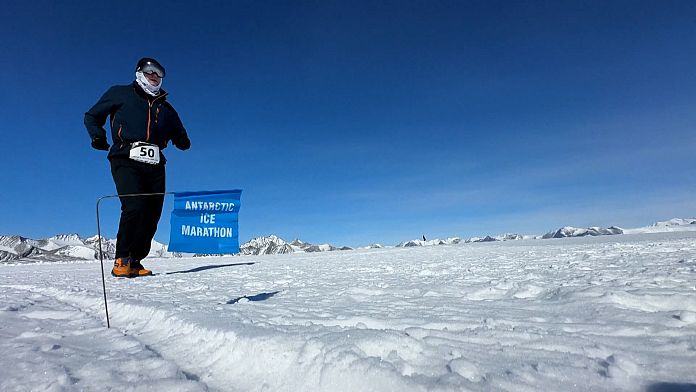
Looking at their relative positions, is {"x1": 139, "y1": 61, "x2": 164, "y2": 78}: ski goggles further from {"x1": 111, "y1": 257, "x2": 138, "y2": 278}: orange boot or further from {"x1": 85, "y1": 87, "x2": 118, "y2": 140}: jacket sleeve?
{"x1": 111, "y1": 257, "x2": 138, "y2": 278}: orange boot

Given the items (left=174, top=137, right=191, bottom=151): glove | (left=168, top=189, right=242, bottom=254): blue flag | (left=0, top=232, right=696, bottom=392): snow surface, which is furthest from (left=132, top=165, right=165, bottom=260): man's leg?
(left=0, top=232, right=696, bottom=392): snow surface

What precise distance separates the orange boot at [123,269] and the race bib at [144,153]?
5.03 ft

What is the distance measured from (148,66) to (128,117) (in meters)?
0.88

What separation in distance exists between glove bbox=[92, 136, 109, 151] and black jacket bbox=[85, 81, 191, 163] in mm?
56

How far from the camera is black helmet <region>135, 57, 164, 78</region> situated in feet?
17.7

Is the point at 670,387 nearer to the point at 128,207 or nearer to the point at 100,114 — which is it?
the point at 128,207

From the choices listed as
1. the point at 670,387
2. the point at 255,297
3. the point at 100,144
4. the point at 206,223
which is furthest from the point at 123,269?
the point at 670,387

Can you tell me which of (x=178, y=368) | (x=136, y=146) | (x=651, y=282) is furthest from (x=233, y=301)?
(x=136, y=146)

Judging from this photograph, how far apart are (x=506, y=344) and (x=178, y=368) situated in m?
1.33

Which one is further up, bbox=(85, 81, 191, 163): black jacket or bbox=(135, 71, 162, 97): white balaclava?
bbox=(135, 71, 162, 97): white balaclava

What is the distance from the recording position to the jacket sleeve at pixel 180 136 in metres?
6.04

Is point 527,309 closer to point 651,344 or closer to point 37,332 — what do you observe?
point 651,344

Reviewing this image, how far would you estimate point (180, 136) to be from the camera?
240 inches

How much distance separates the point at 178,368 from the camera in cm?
135
